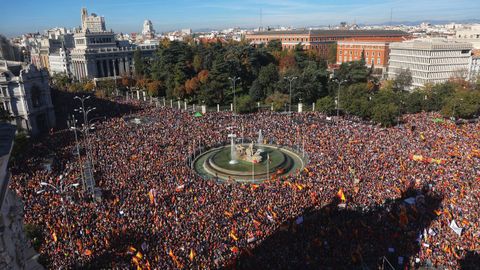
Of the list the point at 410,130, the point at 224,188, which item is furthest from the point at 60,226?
the point at 410,130

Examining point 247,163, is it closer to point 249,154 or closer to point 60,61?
point 249,154

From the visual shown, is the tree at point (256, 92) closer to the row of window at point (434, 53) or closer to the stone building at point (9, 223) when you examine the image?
the row of window at point (434, 53)

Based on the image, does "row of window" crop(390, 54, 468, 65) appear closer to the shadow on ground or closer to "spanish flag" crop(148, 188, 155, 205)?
the shadow on ground

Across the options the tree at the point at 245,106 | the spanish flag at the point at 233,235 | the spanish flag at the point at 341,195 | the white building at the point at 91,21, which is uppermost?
the white building at the point at 91,21

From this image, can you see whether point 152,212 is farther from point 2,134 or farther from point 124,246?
point 2,134

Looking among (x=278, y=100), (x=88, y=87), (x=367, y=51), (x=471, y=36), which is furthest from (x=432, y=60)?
(x=88, y=87)

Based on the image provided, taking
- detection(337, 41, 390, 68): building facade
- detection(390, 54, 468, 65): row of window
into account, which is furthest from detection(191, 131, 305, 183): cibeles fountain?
detection(337, 41, 390, 68): building facade

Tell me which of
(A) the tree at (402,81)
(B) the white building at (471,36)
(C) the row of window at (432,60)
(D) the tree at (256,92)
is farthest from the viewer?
(B) the white building at (471,36)

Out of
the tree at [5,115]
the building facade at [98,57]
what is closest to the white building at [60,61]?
the building facade at [98,57]
